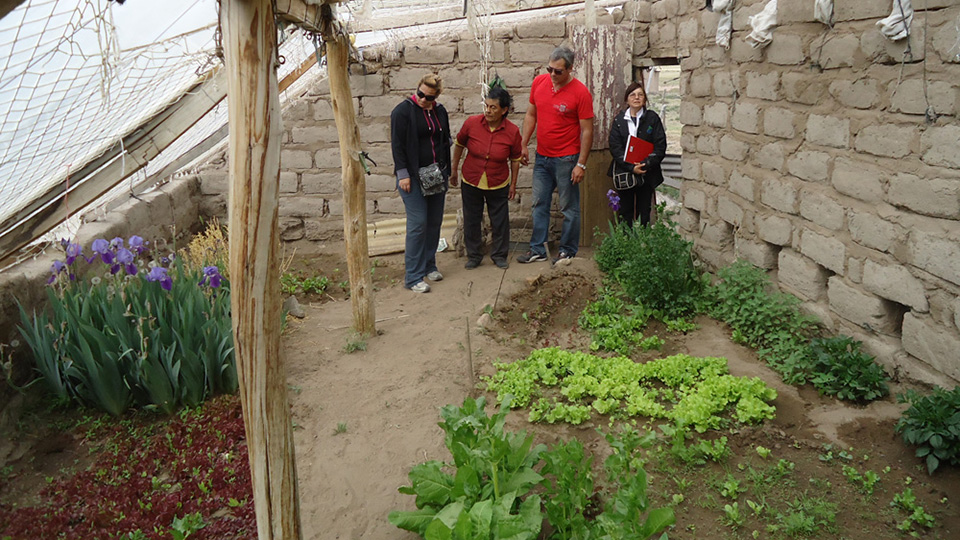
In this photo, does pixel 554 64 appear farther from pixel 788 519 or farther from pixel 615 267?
pixel 788 519

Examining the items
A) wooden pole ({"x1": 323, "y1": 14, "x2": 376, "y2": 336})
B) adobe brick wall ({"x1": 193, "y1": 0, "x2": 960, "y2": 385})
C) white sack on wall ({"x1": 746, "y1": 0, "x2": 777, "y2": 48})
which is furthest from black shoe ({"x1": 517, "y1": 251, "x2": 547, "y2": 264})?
white sack on wall ({"x1": 746, "y1": 0, "x2": 777, "y2": 48})

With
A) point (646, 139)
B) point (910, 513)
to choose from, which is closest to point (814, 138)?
point (646, 139)

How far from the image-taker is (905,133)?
157 inches

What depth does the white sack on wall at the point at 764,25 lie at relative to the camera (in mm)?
4988

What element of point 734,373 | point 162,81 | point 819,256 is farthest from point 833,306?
point 162,81

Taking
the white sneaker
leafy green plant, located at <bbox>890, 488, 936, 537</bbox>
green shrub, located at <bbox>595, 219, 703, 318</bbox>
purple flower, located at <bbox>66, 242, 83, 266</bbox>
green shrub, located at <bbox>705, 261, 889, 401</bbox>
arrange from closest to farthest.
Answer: leafy green plant, located at <bbox>890, 488, 936, 537</bbox> < green shrub, located at <bbox>705, 261, 889, 401</bbox> < purple flower, located at <bbox>66, 242, 83, 266</bbox> < green shrub, located at <bbox>595, 219, 703, 318</bbox> < the white sneaker

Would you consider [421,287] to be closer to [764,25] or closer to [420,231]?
[420,231]

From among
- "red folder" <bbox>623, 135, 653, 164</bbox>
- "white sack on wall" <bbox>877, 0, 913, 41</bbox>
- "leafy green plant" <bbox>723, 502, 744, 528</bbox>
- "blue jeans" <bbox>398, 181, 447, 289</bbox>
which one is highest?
"white sack on wall" <bbox>877, 0, 913, 41</bbox>

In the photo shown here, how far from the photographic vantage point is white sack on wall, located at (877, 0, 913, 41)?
3.84 metres

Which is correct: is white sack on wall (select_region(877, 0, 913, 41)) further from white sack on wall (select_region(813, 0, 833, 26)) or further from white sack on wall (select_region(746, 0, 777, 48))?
white sack on wall (select_region(746, 0, 777, 48))

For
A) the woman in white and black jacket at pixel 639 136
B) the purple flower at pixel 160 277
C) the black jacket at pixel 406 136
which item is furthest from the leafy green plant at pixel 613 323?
the purple flower at pixel 160 277

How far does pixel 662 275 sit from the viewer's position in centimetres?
567

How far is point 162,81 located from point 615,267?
3973 millimetres

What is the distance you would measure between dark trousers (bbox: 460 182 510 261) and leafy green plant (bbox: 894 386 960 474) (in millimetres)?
4261
